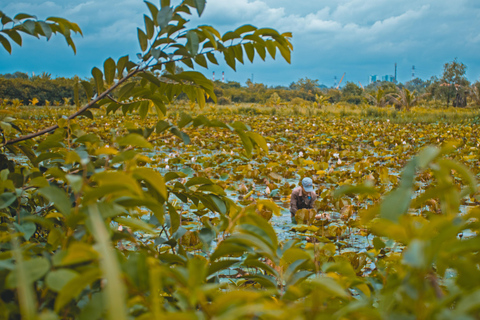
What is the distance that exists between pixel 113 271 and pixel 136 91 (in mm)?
915

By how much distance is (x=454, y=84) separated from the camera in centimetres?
2958

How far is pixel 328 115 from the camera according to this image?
15258 mm

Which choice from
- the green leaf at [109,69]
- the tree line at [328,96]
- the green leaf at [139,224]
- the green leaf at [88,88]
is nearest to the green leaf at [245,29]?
the green leaf at [109,69]

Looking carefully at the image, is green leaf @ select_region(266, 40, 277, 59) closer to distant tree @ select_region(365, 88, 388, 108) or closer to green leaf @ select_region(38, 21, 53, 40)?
green leaf @ select_region(38, 21, 53, 40)

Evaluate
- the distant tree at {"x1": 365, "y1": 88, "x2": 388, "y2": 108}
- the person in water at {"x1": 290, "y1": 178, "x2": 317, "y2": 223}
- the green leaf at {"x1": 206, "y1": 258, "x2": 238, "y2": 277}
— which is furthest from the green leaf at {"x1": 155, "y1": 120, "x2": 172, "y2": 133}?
the distant tree at {"x1": 365, "y1": 88, "x2": 388, "y2": 108}

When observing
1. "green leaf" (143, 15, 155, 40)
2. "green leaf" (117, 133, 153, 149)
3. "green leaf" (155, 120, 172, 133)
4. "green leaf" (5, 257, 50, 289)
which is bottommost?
"green leaf" (5, 257, 50, 289)

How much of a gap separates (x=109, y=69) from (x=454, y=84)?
110ft

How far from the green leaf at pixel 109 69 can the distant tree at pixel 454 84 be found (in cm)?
3279

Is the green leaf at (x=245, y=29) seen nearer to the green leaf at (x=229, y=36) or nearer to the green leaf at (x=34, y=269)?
the green leaf at (x=229, y=36)

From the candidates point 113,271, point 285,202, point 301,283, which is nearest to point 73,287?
point 113,271

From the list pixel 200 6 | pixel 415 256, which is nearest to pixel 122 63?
pixel 200 6

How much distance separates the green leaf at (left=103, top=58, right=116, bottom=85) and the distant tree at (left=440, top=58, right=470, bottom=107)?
32.8m

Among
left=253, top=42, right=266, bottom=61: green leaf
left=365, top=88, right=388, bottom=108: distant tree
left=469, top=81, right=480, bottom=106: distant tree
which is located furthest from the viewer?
left=469, top=81, right=480, bottom=106: distant tree

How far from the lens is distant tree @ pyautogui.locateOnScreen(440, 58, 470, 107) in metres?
29.4
